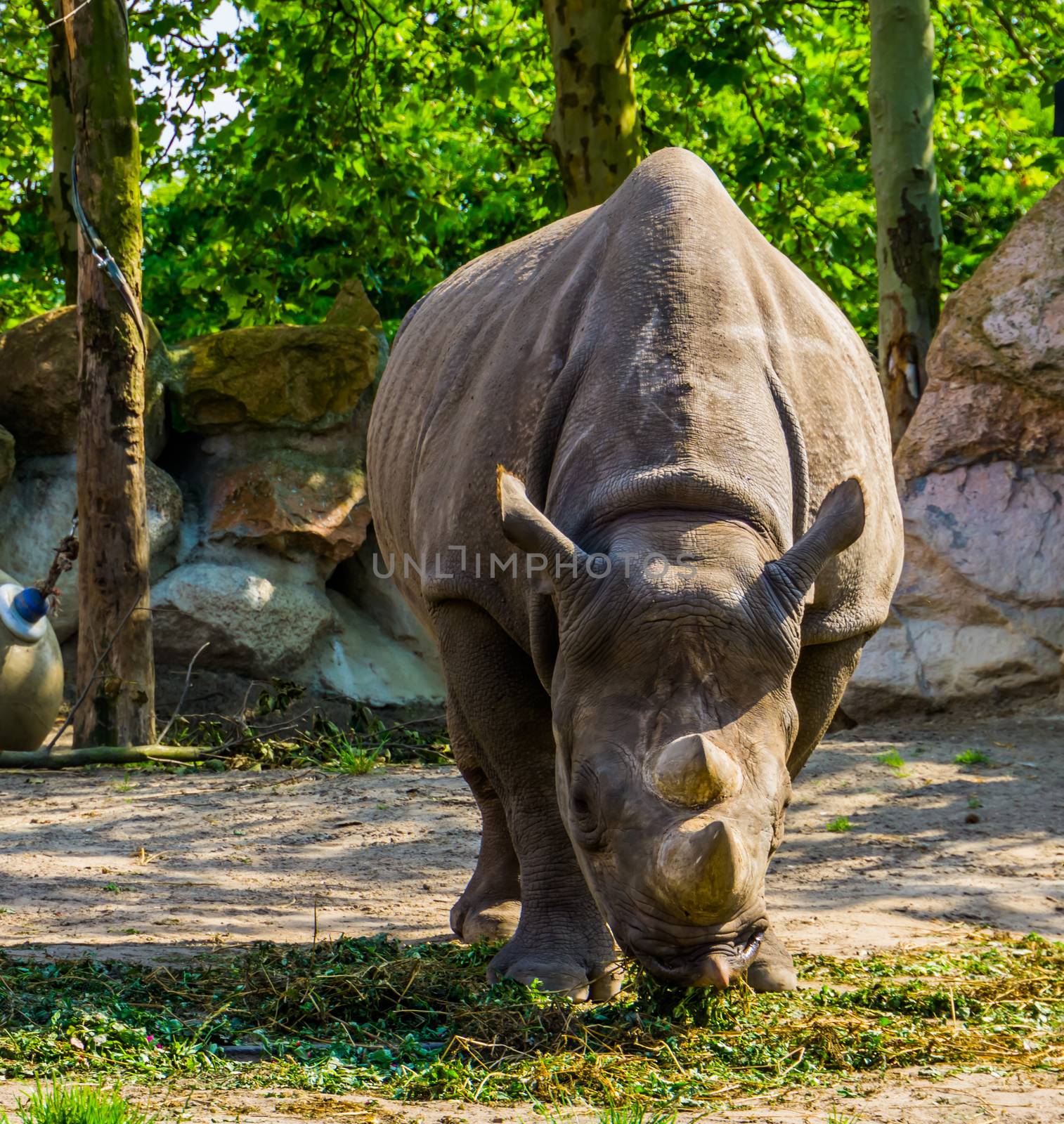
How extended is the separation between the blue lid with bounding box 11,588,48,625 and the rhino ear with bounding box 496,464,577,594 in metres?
6.34

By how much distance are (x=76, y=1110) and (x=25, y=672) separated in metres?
6.87

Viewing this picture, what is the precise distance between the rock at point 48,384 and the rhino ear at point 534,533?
809 centimetres

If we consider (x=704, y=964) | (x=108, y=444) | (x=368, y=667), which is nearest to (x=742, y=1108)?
(x=704, y=964)

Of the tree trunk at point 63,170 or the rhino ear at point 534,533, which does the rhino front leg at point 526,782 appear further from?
the tree trunk at point 63,170

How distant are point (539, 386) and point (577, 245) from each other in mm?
705

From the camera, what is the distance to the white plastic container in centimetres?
911

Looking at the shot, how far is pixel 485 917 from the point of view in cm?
487

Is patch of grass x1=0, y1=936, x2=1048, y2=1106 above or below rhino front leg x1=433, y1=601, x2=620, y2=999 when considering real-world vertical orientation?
below

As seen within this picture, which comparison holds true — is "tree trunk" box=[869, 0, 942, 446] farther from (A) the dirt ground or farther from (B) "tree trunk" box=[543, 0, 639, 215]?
(A) the dirt ground

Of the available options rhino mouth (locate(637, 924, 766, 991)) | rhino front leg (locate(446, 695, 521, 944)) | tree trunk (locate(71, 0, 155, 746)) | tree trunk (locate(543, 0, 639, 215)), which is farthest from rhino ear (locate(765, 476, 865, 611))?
tree trunk (locate(543, 0, 639, 215))

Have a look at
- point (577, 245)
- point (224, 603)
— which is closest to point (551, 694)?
point (577, 245)

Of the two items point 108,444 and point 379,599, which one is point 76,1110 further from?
point 379,599

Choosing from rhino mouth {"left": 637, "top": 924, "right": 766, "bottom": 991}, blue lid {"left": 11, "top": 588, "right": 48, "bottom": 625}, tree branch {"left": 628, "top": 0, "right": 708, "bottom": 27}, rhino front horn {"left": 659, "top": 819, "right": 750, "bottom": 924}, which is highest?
tree branch {"left": 628, "top": 0, "right": 708, "bottom": 27}

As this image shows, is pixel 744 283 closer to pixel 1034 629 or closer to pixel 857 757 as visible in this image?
pixel 857 757
